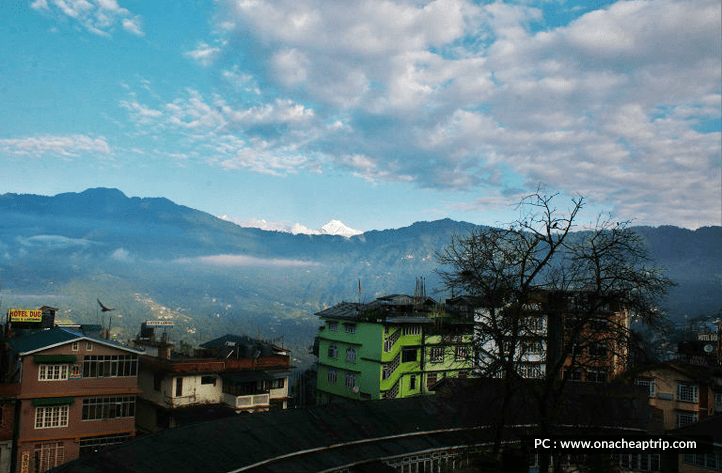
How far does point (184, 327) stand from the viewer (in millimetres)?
190625

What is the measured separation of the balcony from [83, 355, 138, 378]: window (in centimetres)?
839

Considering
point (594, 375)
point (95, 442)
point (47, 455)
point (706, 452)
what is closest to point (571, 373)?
point (594, 375)

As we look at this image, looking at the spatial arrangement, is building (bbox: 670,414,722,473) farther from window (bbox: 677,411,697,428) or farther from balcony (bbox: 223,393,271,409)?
balcony (bbox: 223,393,271,409)

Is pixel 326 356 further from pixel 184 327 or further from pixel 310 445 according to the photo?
pixel 184 327

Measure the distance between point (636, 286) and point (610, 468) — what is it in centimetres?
783

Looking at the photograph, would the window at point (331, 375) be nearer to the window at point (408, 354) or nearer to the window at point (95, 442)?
the window at point (408, 354)

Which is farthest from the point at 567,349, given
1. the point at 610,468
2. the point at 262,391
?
the point at 262,391

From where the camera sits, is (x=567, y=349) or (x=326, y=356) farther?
(x=326, y=356)

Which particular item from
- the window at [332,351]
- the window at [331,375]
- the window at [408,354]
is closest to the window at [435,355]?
the window at [408,354]

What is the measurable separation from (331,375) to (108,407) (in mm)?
23082

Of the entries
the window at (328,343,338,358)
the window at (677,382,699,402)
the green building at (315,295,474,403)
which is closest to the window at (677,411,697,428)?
the window at (677,382,699,402)

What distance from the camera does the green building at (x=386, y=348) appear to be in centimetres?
4962

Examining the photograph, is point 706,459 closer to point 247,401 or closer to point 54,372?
point 247,401

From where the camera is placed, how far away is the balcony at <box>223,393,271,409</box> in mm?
43562
